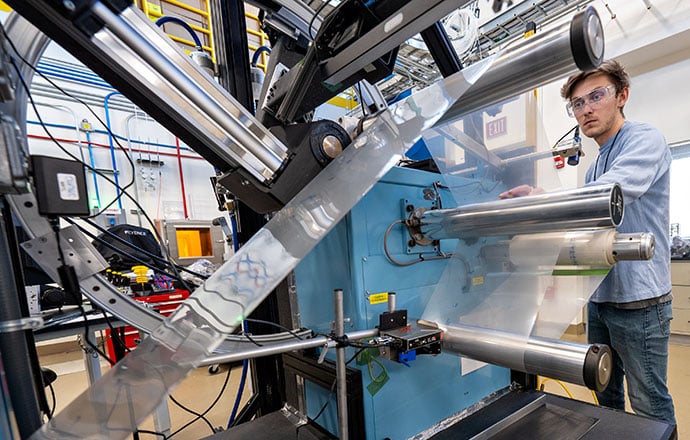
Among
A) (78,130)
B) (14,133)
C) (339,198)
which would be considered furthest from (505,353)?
(78,130)

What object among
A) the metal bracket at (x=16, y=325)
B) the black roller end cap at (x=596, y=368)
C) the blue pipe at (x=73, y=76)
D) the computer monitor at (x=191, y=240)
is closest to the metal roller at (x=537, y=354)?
the black roller end cap at (x=596, y=368)

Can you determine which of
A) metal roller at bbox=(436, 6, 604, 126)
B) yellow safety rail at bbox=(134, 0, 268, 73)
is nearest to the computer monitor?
yellow safety rail at bbox=(134, 0, 268, 73)

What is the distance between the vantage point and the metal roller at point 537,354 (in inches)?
22.4

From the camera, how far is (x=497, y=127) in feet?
2.96

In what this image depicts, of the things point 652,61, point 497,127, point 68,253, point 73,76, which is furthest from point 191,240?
point 652,61

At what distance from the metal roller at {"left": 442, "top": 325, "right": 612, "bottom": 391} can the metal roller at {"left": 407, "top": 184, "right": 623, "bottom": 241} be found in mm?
266

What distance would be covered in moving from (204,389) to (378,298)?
6.62 ft

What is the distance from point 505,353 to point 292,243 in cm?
53

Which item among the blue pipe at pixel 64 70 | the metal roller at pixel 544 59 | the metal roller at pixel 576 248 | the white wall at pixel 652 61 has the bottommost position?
the metal roller at pixel 576 248

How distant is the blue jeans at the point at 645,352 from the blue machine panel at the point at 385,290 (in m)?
0.53

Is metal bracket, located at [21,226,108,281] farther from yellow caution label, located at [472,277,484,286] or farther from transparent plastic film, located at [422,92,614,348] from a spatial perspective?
yellow caution label, located at [472,277,484,286]

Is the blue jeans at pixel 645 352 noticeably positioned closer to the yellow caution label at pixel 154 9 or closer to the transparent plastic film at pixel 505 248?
the transparent plastic film at pixel 505 248

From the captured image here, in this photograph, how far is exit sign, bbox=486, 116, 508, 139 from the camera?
896mm

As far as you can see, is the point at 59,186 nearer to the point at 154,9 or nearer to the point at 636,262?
the point at 636,262
